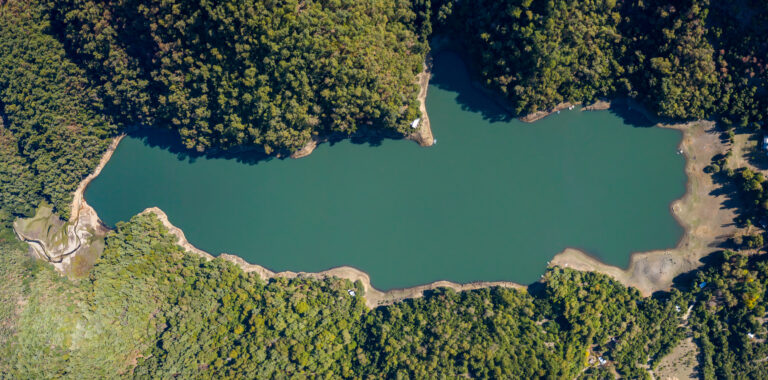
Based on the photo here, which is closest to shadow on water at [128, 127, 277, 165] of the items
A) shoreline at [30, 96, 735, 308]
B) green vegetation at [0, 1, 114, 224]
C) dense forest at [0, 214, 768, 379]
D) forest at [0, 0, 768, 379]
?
forest at [0, 0, 768, 379]

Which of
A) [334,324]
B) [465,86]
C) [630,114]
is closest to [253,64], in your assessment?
[465,86]

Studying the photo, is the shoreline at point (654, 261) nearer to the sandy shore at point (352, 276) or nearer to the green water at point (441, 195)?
the sandy shore at point (352, 276)

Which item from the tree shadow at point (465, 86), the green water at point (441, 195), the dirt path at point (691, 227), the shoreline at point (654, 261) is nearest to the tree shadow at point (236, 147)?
the green water at point (441, 195)

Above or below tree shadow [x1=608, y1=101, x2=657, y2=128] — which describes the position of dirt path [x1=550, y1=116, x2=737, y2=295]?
below

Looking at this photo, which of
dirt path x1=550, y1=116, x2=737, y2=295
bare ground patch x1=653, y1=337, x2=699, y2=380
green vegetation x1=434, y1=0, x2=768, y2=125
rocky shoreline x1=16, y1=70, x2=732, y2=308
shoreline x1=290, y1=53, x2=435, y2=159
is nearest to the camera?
green vegetation x1=434, y1=0, x2=768, y2=125

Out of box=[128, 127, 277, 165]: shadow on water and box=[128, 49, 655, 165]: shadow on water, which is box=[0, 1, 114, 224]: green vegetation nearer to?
box=[128, 127, 277, 165]: shadow on water

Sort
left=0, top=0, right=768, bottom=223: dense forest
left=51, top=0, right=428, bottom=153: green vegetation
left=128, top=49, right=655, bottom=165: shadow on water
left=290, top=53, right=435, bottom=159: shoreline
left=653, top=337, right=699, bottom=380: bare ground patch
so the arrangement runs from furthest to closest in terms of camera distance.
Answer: left=290, top=53, right=435, bottom=159: shoreline → left=128, top=49, right=655, bottom=165: shadow on water → left=653, top=337, right=699, bottom=380: bare ground patch → left=0, top=0, right=768, bottom=223: dense forest → left=51, top=0, right=428, bottom=153: green vegetation

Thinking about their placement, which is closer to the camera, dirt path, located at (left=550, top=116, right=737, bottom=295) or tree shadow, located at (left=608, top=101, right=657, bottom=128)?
dirt path, located at (left=550, top=116, right=737, bottom=295)

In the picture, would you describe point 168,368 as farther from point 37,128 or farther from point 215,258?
point 37,128
